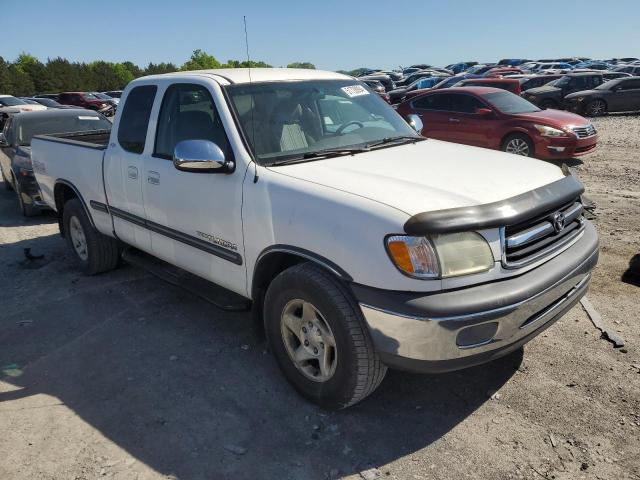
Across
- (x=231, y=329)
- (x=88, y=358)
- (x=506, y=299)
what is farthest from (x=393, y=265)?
(x=88, y=358)

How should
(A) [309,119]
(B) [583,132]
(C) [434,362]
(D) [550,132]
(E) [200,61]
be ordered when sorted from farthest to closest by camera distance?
(E) [200,61] < (B) [583,132] < (D) [550,132] < (A) [309,119] < (C) [434,362]

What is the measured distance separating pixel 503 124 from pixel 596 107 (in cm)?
1176

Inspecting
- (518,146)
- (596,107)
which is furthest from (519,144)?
(596,107)

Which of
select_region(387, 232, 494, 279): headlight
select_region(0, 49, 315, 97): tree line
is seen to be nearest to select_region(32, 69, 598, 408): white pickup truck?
select_region(387, 232, 494, 279): headlight

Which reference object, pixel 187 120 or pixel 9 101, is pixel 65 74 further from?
pixel 187 120

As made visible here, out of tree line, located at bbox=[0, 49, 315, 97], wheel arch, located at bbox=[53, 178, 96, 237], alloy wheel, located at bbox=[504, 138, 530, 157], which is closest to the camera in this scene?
wheel arch, located at bbox=[53, 178, 96, 237]

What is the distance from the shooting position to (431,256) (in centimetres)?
254

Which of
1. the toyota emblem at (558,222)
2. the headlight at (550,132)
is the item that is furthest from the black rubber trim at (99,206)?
the headlight at (550,132)

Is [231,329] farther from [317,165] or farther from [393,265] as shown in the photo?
[393,265]

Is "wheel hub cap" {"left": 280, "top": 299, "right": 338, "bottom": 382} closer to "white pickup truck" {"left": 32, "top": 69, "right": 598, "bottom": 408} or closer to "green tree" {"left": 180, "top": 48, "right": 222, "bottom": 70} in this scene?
"white pickup truck" {"left": 32, "top": 69, "right": 598, "bottom": 408}

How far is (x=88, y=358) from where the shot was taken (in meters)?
3.91

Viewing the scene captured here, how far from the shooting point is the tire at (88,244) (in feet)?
17.5

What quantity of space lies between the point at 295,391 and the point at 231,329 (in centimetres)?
111

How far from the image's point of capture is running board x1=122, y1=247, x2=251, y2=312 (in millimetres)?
3678
